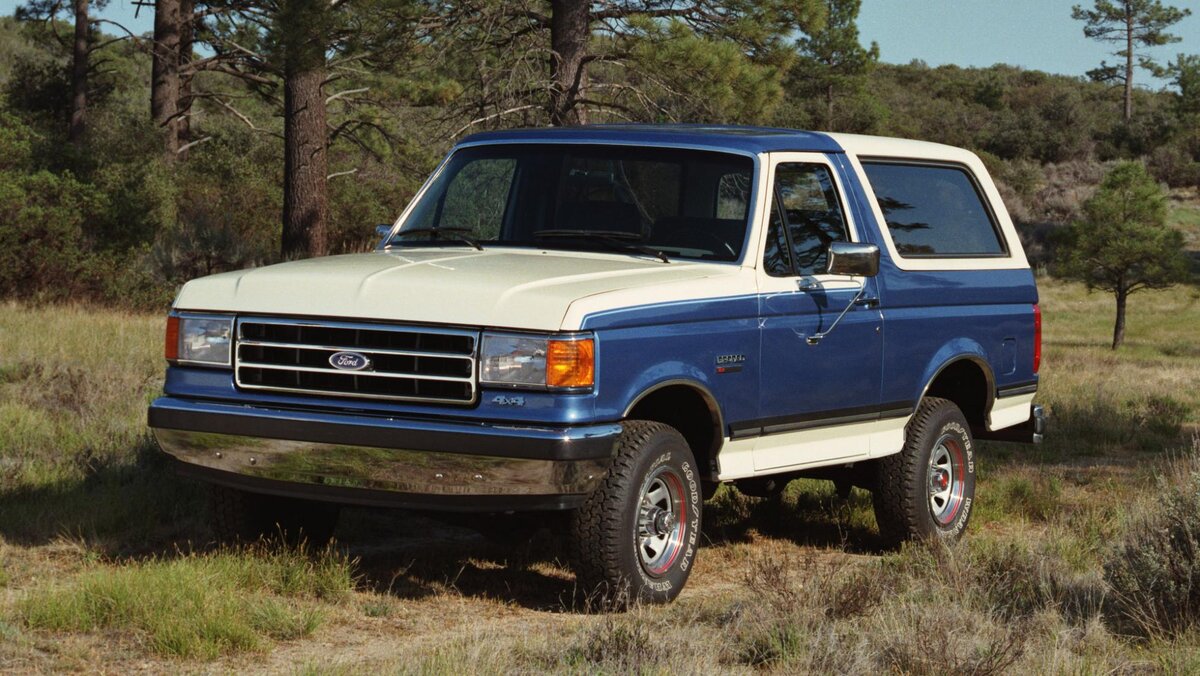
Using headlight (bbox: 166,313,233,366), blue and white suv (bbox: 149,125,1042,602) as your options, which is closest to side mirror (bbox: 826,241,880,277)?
blue and white suv (bbox: 149,125,1042,602)

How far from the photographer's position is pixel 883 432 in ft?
24.3

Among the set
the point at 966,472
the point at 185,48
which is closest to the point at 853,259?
the point at 966,472

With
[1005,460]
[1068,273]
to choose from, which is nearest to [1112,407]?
[1005,460]

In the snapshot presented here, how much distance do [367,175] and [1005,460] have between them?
804 inches

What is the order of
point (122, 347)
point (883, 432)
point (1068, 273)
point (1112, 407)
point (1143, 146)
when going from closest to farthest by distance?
point (883, 432), point (122, 347), point (1112, 407), point (1068, 273), point (1143, 146)

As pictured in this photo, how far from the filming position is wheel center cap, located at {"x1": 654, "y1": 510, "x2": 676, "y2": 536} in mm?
6156

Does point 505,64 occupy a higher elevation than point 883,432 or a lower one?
higher

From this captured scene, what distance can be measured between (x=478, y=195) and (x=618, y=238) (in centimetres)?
91

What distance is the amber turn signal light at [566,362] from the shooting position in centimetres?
548

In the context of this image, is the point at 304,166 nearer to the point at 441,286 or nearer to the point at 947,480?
the point at 947,480

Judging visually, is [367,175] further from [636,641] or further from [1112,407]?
[636,641]

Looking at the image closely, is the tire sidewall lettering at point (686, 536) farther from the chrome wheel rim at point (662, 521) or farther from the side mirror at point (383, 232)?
the side mirror at point (383, 232)

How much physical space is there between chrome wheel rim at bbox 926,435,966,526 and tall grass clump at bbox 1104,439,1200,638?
75.5 inches

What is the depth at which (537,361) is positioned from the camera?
18.1 feet
